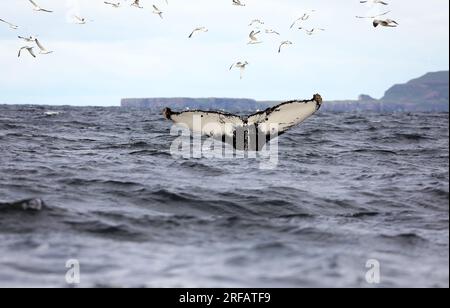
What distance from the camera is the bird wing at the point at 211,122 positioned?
16.3 m

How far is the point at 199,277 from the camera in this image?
7824mm

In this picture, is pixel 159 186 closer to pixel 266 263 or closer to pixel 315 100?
pixel 315 100

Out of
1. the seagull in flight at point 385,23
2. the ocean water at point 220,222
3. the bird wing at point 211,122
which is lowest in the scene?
the ocean water at point 220,222

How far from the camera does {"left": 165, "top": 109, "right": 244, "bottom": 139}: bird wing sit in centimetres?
1631

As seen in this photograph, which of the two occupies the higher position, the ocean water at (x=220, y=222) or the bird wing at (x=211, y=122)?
the bird wing at (x=211, y=122)

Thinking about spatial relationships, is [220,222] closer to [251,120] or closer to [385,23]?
[251,120]

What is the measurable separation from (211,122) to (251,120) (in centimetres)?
109

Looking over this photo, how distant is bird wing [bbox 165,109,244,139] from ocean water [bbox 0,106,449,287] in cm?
125

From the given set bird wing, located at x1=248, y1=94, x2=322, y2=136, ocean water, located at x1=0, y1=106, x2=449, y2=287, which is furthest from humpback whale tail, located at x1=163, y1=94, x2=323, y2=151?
ocean water, located at x1=0, y1=106, x2=449, y2=287

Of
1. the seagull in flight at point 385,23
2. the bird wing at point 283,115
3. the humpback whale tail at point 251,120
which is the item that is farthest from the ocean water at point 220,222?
the seagull in flight at point 385,23

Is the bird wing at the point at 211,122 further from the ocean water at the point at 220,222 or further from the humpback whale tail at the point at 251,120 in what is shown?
the ocean water at the point at 220,222

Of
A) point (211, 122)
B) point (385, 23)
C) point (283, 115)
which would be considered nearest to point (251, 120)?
point (283, 115)

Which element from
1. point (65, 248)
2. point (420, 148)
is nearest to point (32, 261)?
point (65, 248)

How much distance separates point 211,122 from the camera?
16812 mm
